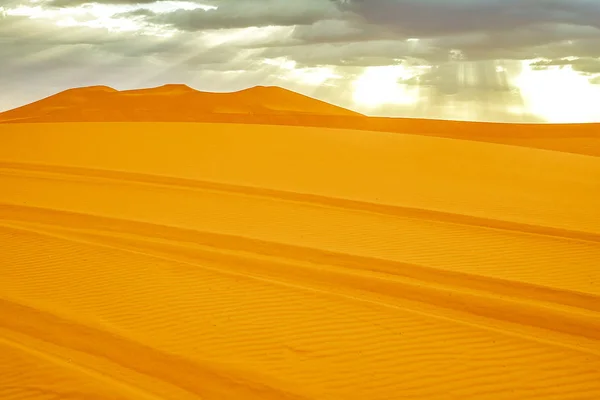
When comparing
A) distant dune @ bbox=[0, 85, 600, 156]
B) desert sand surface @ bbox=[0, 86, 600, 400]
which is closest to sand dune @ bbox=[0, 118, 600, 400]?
desert sand surface @ bbox=[0, 86, 600, 400]

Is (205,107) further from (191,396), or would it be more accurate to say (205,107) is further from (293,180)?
(191,396)

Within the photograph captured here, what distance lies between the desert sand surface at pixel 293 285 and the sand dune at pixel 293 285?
4cm

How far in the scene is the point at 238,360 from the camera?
7.40 meters

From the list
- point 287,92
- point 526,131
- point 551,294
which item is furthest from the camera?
point 287,92

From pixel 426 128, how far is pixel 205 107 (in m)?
26.6

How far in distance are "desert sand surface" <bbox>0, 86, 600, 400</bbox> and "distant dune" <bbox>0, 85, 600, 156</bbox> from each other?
80.8 ft

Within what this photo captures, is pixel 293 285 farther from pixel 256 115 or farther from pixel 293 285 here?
pixel 256 115

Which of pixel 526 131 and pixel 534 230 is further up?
pixel 534 230

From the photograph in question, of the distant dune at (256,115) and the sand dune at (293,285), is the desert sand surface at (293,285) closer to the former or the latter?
the sand dune at (293,285)

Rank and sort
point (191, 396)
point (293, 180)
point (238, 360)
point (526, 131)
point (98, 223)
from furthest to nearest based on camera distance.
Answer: point (526, 131) < point (293, 180) < point (98, 223) < point (238, 360) < point (191, 396)

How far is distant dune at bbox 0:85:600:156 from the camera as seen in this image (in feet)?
142

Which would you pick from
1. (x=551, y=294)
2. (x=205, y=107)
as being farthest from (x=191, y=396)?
(x=205, y=107)

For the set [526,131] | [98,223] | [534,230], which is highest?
[98,223]

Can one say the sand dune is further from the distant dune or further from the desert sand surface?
the distant dune
